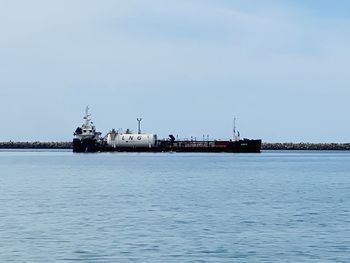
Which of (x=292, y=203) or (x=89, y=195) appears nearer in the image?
(x=292, y=203)

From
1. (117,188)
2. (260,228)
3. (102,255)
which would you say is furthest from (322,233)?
(117,188)

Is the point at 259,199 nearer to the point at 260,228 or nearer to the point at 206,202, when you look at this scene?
the point at 206,202

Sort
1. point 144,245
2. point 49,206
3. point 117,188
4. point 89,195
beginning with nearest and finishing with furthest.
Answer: point 144,245 → point 49,206 → point 89,195 → point 117,188

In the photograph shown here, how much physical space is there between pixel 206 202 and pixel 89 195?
11286 millimetres

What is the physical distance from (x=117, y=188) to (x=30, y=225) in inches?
1286

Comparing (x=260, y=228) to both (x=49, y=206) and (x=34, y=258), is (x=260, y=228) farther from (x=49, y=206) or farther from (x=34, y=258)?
(x=49, y=206)

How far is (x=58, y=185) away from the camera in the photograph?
267 feet

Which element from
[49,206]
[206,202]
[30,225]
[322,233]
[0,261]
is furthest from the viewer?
[206,202]

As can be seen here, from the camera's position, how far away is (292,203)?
5897cm

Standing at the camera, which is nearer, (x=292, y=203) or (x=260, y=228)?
(x=260, y=228)

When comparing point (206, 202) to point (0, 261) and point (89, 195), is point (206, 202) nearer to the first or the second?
point (89, 195)

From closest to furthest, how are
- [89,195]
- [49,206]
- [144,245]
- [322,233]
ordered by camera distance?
[144,245] → [322,233] → [49,206] → [89,195]

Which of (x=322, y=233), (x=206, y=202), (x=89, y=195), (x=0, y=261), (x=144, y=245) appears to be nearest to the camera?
(x=0, y=261)

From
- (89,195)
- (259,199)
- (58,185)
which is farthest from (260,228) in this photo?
(58,185)
